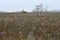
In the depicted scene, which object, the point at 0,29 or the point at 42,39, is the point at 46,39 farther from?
the point at 0,29

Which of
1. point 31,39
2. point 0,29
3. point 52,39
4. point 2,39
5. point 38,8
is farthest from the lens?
point 38,8

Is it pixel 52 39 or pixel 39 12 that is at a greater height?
pixel 52 39

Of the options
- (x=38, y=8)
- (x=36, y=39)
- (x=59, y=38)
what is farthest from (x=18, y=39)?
(x=38, y=8)

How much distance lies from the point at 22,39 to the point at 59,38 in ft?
4.12

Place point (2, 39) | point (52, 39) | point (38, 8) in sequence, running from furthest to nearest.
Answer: point (38, 8) < point (2, 39) < point (52, 39)

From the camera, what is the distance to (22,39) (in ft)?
22.8

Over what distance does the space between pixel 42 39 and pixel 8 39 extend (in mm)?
1253

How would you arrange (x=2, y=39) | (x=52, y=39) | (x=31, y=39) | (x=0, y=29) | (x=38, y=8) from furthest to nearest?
1. (x=38, y=8)
2. (x=0, y=29)
3. (x=2, y=39)
4. (x=52, y=39)
5. (x=31, y=39)

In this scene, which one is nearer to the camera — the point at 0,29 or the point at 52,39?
the point at 52,39

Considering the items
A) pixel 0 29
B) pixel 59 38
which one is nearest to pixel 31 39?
pixel 59 38

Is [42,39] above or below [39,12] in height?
above

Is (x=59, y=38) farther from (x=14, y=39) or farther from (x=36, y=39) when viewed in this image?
(x=14, y=39)

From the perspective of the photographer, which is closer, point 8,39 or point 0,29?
point 8,39

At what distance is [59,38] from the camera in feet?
23.7
